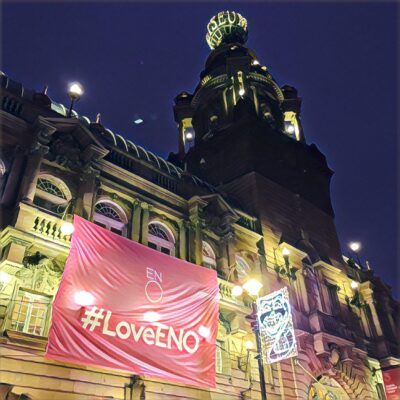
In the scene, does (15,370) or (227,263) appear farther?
(227,263)

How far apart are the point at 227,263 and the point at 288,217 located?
891 centimetres

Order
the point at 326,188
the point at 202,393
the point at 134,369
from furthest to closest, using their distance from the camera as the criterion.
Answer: the point at 326,188 → the point at 202,393 → the point at 134,369

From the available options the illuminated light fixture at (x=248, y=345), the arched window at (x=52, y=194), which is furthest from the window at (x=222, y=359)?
the arched window at (x=52, y=194)

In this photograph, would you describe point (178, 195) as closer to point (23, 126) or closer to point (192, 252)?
point (192, 252)

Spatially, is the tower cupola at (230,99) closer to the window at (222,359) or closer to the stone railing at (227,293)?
the stone railing at (227,293)

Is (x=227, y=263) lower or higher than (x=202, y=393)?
higher

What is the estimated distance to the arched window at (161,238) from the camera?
20.2m

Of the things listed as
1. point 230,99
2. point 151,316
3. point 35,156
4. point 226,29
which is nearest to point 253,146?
point 230,99

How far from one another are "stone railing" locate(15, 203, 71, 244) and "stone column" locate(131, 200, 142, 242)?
3802 millimetres

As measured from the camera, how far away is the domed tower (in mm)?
29484

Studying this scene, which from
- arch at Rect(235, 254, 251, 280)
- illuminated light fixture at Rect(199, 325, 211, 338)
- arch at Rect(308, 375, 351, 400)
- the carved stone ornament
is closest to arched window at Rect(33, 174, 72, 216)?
the carved stone ornament

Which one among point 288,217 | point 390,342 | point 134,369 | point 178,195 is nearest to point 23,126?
point 178,195

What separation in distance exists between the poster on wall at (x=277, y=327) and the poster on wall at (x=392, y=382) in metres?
16.2

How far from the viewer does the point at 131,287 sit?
15.7m
